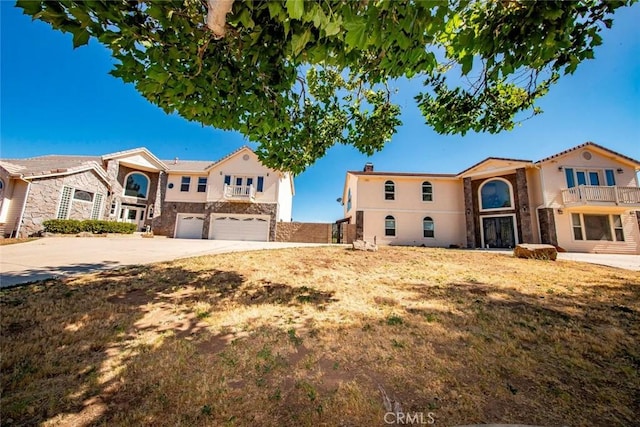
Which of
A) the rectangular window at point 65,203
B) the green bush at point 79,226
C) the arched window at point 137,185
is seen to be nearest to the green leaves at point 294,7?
the green bush at point 79,226

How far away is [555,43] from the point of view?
8.64 feet

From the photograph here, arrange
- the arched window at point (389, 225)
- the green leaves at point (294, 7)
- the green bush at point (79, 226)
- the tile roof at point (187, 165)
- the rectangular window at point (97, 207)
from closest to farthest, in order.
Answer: the green leaves at point (294, 7) < the green bush at point (79, 226) < the rectangular window at point (97, 207) < the arched window at point (389, 225) < the tile roof at point (187, 165)

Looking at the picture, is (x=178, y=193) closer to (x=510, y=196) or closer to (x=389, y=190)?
(x=389, y=190)

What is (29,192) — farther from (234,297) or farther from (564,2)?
(564,2)

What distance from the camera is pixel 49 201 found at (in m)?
16.1

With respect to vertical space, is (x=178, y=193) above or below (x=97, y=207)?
above

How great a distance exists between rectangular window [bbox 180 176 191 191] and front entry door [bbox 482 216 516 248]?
25.6 m

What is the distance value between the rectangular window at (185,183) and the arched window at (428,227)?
70.5ft

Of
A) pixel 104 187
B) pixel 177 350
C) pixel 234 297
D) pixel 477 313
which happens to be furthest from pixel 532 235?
pixel 104 187

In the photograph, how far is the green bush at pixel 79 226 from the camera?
50.2ft

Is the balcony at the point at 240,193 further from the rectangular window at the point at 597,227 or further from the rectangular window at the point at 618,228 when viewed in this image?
the rectangular window at the point at 618,228

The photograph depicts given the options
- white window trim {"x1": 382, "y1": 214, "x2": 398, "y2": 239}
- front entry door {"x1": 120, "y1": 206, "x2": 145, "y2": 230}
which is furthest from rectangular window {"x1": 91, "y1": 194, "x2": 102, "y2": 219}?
white window trim {"x1": 382, "y1": 214, "x2": 398, "y2": 239}

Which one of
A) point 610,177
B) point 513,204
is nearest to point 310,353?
point 513,204
